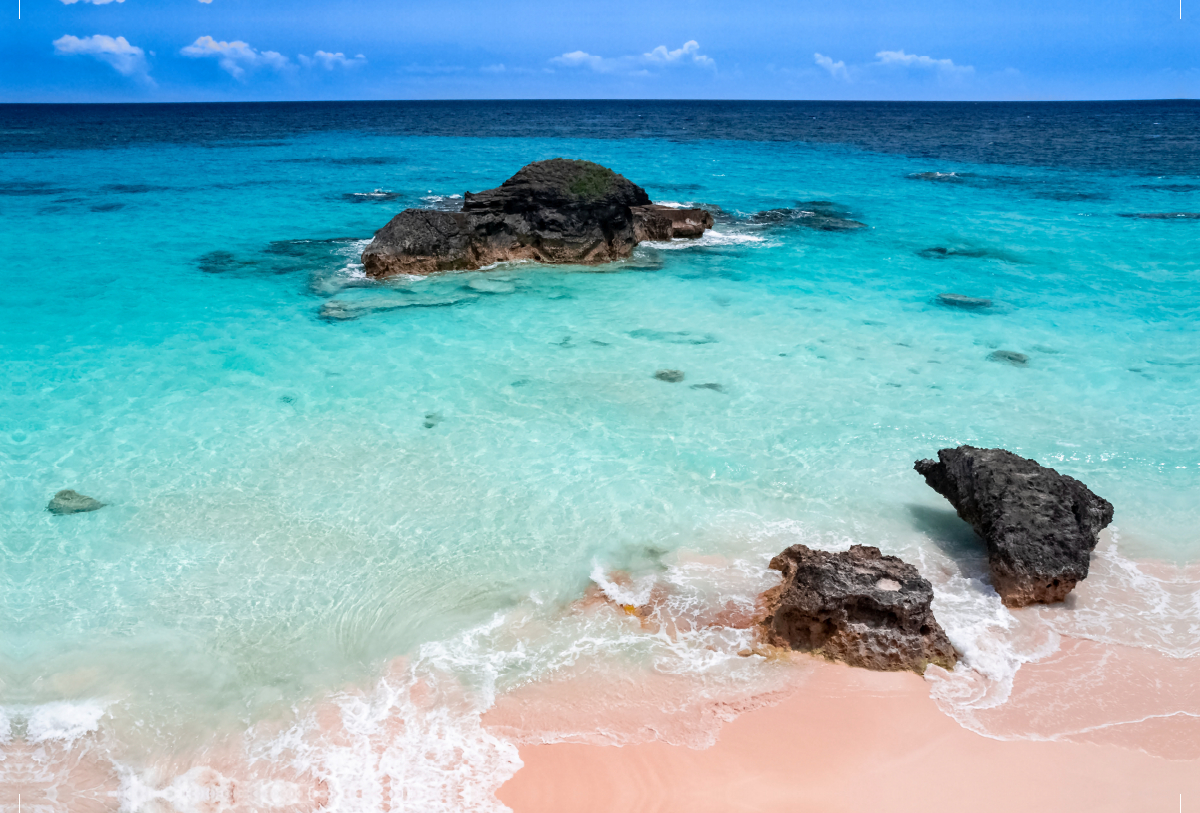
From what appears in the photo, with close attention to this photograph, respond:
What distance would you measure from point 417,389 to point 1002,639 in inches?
333

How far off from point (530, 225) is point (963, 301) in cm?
1018

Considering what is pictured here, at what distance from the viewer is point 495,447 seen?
10008 millimetres

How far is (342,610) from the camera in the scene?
7.05 meters

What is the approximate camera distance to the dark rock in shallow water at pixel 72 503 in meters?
8.53

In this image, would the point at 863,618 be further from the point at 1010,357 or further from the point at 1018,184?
the point at 1018,184

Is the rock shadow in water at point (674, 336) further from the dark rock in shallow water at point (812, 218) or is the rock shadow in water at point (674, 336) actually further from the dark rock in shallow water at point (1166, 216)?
the dark rock in shallow water at point (1166, 216)

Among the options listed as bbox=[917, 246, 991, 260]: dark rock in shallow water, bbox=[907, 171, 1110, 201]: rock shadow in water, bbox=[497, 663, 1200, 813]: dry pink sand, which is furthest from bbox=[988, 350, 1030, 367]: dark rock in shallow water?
bbox=[907, 171, 1110, 201]: rock shadow in water

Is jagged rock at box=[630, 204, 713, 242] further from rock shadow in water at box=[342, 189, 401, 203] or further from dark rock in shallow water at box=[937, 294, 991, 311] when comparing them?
rock shadow in water at box=[342, 189, 401, 203]

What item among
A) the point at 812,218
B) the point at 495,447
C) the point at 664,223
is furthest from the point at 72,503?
the point at 812,218

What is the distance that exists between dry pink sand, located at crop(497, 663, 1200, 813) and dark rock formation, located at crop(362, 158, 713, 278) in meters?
14.4

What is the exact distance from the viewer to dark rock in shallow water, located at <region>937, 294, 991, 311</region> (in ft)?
52.5

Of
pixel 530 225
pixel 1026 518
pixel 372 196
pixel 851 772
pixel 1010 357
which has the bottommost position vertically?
pixel 851 772

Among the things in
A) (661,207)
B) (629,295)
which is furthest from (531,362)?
(661,207)

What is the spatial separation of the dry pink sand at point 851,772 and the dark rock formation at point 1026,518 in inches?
64.4
